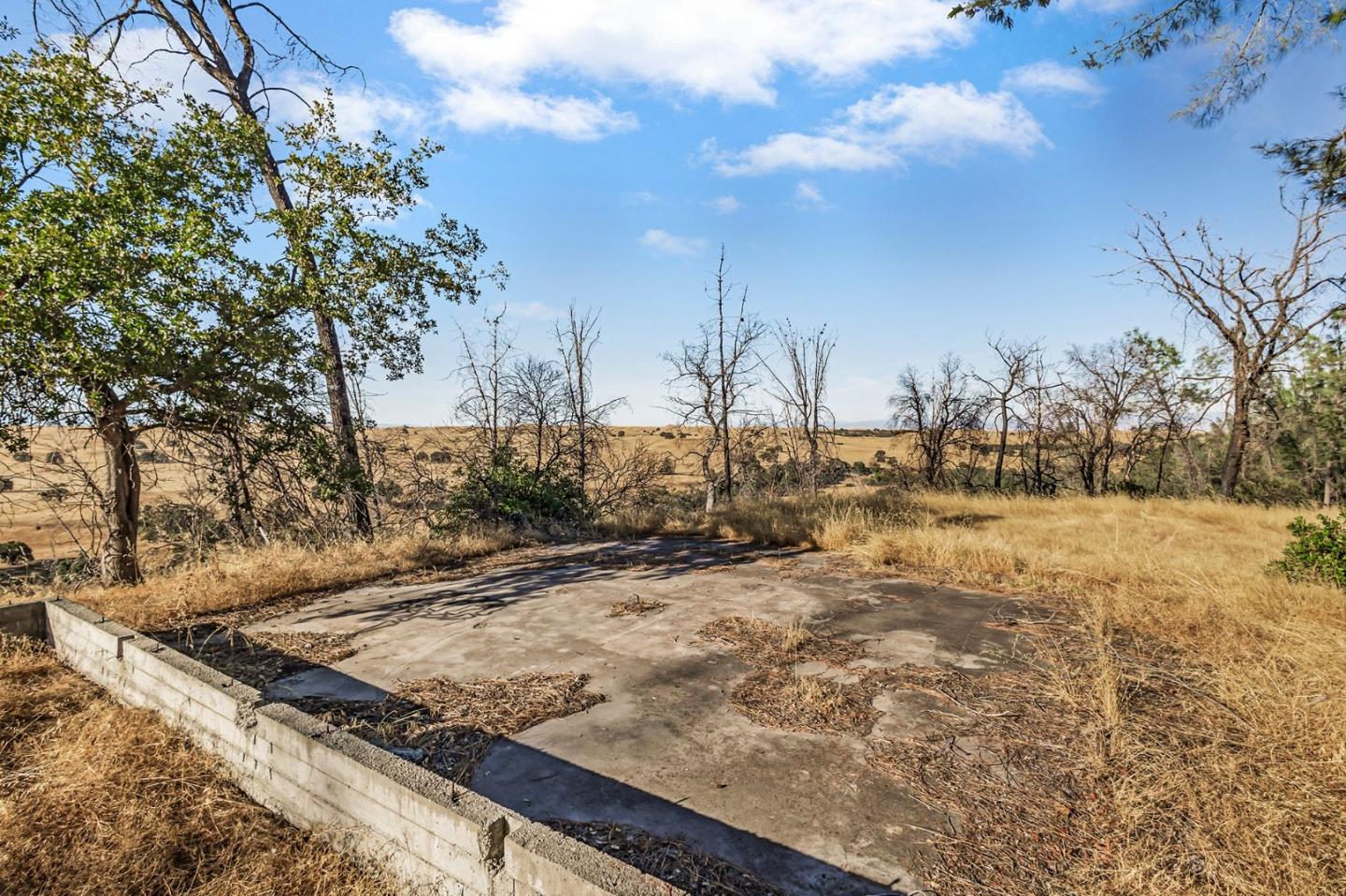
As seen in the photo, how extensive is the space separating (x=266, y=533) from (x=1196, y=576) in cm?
1037

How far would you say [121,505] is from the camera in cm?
668

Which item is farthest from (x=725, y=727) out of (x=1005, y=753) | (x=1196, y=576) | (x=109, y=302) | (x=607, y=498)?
(x=607, y=498)

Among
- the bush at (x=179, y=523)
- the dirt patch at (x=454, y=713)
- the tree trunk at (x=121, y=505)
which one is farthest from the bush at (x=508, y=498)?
the dirt patch at (x=454, y=713)

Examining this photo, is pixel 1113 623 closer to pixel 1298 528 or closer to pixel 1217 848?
pixel 1298 528

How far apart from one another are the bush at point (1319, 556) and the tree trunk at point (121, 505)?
1199 cm

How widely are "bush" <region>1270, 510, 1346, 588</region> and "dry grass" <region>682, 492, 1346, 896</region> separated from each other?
0.72ft

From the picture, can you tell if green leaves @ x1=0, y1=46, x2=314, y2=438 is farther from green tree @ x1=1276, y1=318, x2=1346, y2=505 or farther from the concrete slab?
green tree @ x1=1276, y1=318, x2=1346, y2=505

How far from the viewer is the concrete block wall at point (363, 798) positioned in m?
2.03

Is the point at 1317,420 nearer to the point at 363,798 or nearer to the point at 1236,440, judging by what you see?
the point at 1236,440

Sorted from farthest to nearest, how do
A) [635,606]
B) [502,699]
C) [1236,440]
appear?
1. [1236,440]
2. [635,606]
3. [502,699]

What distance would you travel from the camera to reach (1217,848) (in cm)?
234

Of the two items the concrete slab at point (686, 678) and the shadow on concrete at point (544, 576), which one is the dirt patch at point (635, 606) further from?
the shadow on concrete at point (544, 576)

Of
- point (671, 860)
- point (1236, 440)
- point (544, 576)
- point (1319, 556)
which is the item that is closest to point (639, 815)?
point (671, 860)

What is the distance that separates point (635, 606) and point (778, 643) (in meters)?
1.66
